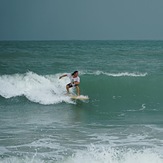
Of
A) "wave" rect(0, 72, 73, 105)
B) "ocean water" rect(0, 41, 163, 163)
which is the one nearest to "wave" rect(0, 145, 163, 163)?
"ocean water" rect(0, 41, 163, 163)

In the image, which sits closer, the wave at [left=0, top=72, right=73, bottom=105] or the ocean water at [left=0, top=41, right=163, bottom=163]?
the ocean water at [left=0, top=41, right=163, bottom=163]

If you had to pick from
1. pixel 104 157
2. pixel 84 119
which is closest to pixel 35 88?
pixel 84 119

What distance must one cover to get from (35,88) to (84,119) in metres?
6.72

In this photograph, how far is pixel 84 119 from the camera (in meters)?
13.2

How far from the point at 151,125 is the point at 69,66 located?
16.3m

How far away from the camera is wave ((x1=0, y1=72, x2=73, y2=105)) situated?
1703 centimetres

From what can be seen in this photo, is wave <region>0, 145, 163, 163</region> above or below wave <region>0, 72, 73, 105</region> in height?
below

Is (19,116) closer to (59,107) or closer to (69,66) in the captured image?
(59,107)

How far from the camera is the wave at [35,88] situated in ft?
55.9

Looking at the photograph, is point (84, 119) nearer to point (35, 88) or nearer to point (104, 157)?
point (104, 157)

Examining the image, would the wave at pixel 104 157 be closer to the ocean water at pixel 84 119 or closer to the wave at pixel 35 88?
the ocean water at pixel 84 119

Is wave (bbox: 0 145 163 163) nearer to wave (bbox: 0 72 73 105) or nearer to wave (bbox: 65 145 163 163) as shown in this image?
wave (bbox: 65 145 163 163)

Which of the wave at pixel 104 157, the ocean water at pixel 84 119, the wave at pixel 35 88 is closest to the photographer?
the wave at pixel 104 157

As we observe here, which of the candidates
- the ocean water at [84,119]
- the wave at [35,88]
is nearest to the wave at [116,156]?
the ocean water at [84,119]
